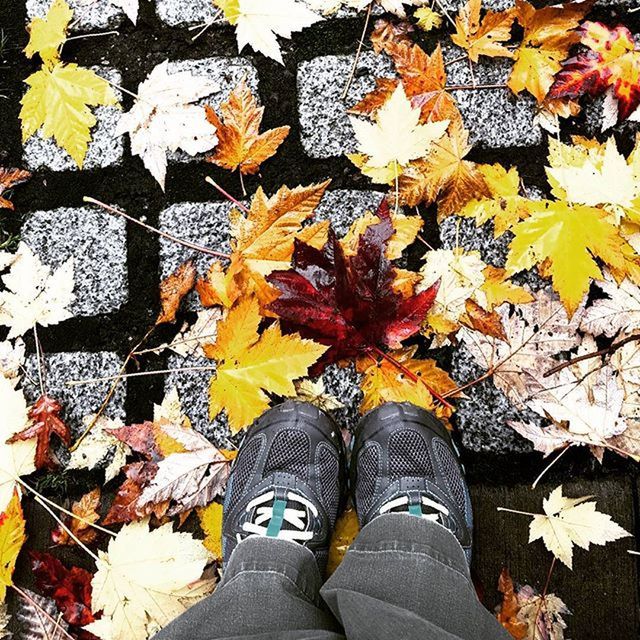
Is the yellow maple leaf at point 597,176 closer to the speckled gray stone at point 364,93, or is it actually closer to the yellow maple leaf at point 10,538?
the speckled gray stone at point 364,93

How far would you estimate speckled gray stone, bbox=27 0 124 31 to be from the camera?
5.52 feet

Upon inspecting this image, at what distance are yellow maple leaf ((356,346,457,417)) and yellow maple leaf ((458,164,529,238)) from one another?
35 centimetres

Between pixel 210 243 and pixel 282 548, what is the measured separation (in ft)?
2.49

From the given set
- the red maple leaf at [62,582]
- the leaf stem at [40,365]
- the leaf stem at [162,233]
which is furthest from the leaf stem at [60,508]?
the leaf stem at [162,233]

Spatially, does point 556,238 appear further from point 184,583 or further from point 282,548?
point 184,583

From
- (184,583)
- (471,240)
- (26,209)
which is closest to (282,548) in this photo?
(184,583)

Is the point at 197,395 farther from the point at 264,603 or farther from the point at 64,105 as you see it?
the point at 64,105

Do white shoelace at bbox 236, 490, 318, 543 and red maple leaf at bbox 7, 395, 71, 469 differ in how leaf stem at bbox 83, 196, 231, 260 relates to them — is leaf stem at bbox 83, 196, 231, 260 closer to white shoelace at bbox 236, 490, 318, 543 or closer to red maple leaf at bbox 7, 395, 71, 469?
red maple leaf at bbox 7, 395, 71, 469

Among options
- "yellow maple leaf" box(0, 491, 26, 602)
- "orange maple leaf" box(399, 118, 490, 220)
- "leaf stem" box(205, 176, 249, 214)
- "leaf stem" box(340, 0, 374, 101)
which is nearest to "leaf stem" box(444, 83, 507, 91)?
"orange maple leaf" box(399, 118, 490, 220)

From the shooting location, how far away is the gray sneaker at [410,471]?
1.41m

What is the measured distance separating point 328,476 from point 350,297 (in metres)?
0.44

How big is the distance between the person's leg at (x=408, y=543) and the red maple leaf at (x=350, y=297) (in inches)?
7.9

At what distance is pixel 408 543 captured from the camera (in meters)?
1.23

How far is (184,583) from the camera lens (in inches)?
56.1
